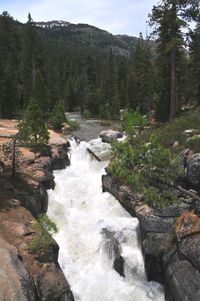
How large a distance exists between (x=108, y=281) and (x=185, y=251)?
14.4 feet

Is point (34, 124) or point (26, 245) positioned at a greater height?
point (34, 124)

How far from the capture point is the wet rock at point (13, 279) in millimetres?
14171

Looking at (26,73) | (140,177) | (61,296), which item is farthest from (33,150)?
(26,73)

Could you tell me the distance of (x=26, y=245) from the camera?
717 inches

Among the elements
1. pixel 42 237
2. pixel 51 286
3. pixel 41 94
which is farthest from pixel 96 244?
pixel 41 94

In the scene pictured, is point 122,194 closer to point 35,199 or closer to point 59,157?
point 35,199

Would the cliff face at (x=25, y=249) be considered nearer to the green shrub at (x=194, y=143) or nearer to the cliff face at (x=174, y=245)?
the cliff face at (x=174, y=245)

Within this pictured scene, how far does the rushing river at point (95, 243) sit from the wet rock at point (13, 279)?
3911mm

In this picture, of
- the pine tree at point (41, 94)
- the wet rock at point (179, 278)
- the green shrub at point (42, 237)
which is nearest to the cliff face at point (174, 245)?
the wet rock at point (179, 278)

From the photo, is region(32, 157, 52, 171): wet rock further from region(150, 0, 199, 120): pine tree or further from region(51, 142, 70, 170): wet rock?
region(150, 0, 199, 120): pine tree

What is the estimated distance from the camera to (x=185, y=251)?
699 inches

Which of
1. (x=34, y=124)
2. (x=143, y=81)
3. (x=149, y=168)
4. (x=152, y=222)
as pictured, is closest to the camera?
(x=152, y=222)

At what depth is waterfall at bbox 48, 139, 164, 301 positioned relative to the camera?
758 inches

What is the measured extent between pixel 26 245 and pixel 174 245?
6.58 m
